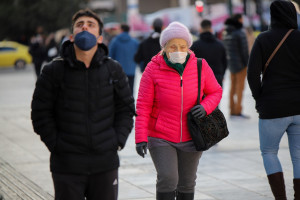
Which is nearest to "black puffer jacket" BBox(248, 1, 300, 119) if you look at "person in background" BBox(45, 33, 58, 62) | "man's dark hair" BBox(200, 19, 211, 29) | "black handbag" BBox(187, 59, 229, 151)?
"black handbag" BBox(187, 59, 229, 151)

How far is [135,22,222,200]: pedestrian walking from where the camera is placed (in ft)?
18.3

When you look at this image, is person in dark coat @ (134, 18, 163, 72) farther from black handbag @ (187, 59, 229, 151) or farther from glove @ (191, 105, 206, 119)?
glove @ (191, 105, 206, 119)

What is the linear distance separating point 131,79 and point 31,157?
4.27 m

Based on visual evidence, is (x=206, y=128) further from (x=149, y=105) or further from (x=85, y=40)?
(x=85, y=40)

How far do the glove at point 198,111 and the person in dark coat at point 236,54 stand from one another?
8.19m

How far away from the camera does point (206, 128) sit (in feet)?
18.5

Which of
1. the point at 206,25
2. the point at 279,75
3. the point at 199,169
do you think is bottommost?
the point at 199,169

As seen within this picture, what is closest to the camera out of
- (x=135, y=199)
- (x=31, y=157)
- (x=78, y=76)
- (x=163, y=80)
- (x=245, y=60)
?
(x=78, y=76)

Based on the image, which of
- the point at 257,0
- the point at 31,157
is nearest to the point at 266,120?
the point at 31,157

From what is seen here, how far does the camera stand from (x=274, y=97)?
616 cm

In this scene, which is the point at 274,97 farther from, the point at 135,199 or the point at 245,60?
the point at 245,60

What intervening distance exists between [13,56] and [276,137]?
34540mm

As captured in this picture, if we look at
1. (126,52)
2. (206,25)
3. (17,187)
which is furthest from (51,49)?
(17,187)

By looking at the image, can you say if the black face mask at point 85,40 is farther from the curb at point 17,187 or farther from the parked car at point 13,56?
the parked car at point 13,56
